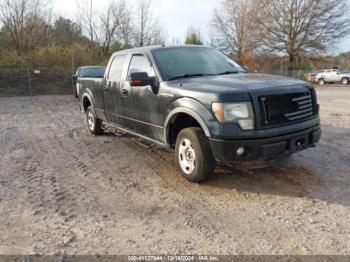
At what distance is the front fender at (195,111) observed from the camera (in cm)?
424

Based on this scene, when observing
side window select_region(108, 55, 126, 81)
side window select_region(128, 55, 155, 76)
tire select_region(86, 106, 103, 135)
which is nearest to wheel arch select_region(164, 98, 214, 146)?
side window select_region(128, 55, 155, 76)

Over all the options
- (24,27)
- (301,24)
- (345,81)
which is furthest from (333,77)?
(24,27)

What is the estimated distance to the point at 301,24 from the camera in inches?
1575

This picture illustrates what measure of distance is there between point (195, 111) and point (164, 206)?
4.14ft

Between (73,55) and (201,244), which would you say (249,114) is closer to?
(201,244)

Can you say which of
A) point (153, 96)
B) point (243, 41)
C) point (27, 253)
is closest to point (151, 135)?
point (153, 96)

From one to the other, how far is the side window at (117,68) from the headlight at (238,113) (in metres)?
2.78

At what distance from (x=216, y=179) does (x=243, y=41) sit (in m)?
40.0

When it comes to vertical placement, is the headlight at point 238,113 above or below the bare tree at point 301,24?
below

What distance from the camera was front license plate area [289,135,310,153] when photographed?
434 cm

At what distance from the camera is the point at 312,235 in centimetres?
334

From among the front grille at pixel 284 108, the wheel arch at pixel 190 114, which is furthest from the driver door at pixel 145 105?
the front grille at pixel 284 108

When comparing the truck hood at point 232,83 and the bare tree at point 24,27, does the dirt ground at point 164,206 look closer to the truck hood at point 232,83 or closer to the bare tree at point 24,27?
the truck hood at point 232,83

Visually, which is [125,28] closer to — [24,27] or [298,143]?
[24,27]
